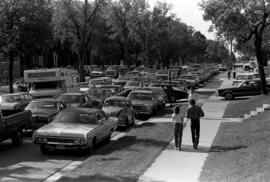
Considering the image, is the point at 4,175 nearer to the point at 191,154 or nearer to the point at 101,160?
the point at 101,160

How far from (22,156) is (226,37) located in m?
23.2

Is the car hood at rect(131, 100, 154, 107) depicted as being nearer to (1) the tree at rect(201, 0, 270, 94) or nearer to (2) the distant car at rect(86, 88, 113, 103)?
(2) the distant car at rect(86, 88, 113, 103)

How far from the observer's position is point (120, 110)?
21.3 metres

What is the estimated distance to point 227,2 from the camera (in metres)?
32.9

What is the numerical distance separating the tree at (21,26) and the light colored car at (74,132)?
2052 centimetres

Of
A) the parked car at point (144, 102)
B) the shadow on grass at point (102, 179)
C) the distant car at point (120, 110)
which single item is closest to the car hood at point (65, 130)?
the shadow on grass at point (102, 179)

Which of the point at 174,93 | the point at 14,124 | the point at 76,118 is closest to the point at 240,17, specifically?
the point at 174,93

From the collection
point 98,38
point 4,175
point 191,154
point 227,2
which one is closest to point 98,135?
point 191,154

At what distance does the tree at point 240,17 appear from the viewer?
3169 centimetres

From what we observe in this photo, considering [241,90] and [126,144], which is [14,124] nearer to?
[126,144]

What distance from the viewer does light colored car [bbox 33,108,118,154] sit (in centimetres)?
1428

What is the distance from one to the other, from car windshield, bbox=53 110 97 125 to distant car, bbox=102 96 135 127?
15.3 ft

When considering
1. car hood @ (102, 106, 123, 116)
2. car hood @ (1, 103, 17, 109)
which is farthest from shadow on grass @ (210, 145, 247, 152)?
car hood @ (1, 103, 17, 109)

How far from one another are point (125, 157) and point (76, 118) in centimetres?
286
